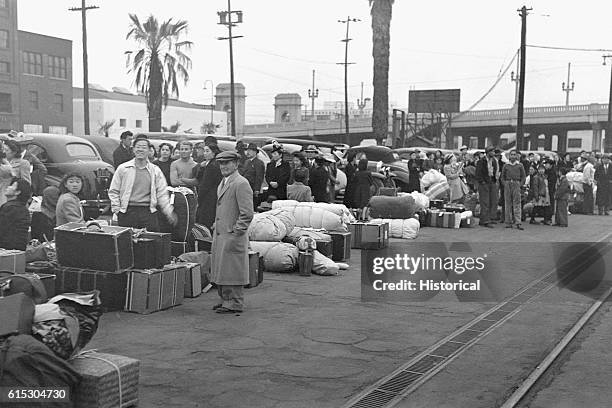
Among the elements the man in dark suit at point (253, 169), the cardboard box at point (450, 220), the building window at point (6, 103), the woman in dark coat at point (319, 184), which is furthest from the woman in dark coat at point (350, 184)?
the building window at point (6, 103)

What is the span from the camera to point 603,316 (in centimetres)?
948

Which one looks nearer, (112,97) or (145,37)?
(145,37)

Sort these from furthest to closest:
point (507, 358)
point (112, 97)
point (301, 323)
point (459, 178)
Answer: point (112, 97) < point (459, 178) < point (301, 323) < point (507, 358)

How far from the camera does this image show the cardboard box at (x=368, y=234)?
14.9 meters

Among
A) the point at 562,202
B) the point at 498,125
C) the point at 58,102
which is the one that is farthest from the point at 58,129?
the point at 562,202

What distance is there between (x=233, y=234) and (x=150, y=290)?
1127 millimetres

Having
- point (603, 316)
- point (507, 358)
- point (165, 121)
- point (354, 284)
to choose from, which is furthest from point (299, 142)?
point (165, 121)

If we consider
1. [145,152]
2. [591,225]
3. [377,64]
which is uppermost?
[377,64]

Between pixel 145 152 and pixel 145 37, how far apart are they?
34.0m

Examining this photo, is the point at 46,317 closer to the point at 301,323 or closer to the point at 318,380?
the point at 318,380

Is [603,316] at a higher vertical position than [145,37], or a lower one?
lower

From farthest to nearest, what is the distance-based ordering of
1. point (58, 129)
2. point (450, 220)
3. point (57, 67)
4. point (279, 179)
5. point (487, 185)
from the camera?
point (57, 67) < point (58, 129) < point (487, 185) < point (450, 220) < point (279, 179)

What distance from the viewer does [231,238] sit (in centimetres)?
907

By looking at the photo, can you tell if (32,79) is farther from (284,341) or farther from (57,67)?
(284,341)
